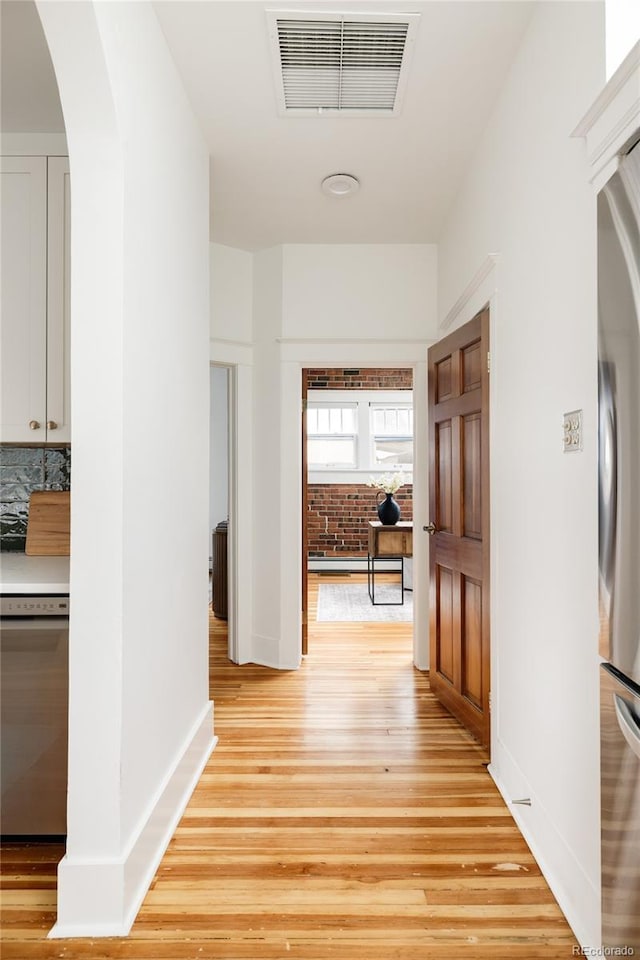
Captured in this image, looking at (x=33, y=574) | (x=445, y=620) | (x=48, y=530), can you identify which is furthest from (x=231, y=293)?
(x=33, y=574)

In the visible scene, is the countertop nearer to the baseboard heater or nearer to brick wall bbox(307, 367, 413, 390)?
the baseboard heater

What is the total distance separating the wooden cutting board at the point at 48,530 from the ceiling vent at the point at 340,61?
5.71 ft

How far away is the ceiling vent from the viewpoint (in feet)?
6.48

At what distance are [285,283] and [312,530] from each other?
411cm

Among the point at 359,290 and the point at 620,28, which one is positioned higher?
the point at 359,290

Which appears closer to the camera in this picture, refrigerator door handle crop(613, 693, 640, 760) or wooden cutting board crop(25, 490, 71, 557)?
refrigerator door handle crop(613, 693, 640, 760)

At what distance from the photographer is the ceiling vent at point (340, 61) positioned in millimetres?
1974

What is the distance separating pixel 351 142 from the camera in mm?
2689

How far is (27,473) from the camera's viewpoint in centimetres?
262

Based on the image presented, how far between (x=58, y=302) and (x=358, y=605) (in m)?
4.08

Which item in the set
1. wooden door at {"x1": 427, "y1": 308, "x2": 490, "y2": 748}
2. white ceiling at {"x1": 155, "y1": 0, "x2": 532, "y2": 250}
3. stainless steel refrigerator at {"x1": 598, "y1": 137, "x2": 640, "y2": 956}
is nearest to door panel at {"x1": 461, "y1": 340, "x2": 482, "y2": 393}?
wooden door at {"x1": 427, "y1": 308, "x2": 490, "y2": 748}

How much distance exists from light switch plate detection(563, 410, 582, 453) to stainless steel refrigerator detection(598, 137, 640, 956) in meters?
0.24

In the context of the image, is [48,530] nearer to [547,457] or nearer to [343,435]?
[547,457]

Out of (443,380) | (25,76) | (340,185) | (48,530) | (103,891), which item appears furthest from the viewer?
(443,380)
